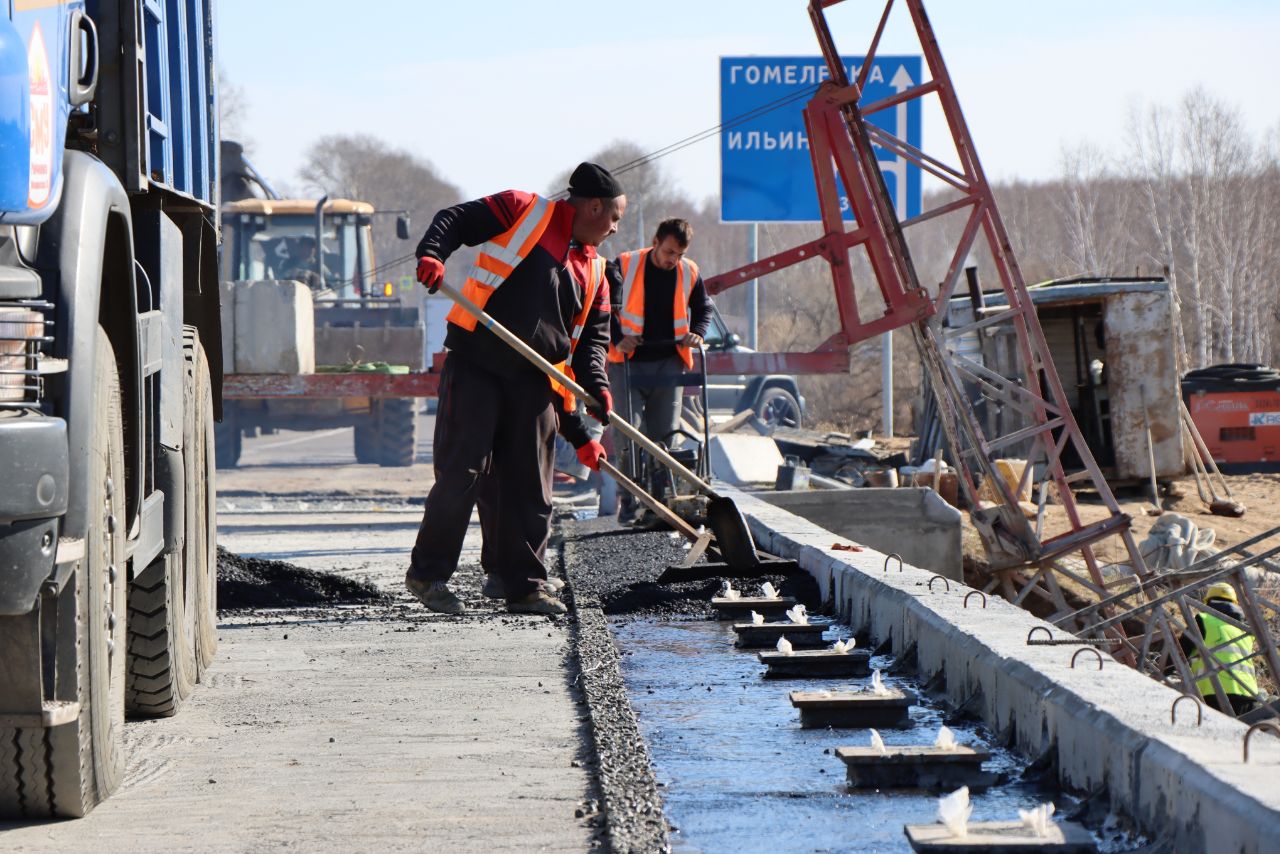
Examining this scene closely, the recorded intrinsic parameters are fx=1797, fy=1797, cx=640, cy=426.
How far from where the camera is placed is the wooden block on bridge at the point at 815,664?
554 cm

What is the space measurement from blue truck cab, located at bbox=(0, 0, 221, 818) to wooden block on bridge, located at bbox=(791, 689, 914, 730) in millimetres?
1735

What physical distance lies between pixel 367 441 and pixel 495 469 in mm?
15966

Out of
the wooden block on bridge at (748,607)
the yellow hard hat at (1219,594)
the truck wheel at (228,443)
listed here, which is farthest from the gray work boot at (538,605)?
the truck wheel at (228,443)

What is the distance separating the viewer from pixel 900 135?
60.6 feet

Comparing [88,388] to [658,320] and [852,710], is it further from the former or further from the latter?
[658,320]

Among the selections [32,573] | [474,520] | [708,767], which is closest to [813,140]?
[474,520]

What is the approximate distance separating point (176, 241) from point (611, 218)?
2259mm

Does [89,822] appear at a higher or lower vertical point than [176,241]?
lower

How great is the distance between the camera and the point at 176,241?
4.91 m

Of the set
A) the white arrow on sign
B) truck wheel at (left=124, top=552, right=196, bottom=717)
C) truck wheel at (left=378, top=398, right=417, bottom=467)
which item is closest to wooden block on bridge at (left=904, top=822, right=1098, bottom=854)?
truck wheel at (left=124, top=552, right=196, bottom=717)

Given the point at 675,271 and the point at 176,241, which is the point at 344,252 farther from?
the point at 176,241

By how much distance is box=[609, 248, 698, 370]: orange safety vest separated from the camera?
10.1 metres

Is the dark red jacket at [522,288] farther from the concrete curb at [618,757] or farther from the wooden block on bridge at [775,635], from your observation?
the wooden block on bridge at [775,635]

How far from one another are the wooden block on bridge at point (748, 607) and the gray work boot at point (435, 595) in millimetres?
1005
